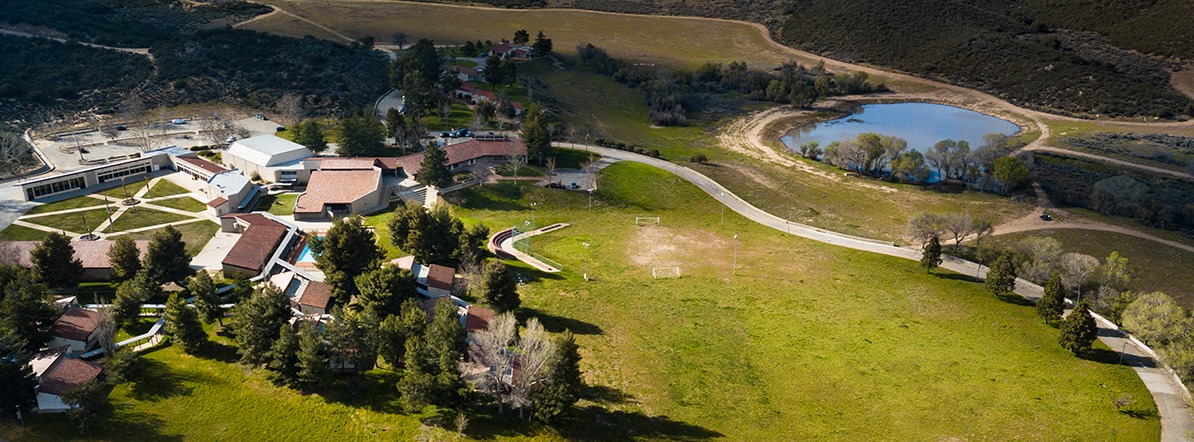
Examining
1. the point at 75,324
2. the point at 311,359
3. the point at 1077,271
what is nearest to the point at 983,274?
the point at 1077,271

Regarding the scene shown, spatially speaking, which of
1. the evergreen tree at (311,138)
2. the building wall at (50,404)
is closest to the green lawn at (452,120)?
the evergreen tree at (311,138)

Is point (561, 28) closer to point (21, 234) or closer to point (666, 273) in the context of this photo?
point (666, 273)

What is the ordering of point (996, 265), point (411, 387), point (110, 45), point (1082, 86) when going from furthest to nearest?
→ 1. point (1082, 86)
2. point (110, 45)
3. point (996, 265)
4. point (411, 387)

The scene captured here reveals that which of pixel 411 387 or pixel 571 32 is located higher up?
pixel 571 32

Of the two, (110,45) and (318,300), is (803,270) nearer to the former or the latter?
(318,300)

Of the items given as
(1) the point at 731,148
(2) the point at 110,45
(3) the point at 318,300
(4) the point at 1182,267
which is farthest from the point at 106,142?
(4) the point at 1182,267

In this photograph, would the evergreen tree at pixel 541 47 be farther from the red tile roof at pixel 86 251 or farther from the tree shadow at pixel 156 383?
the tree shadow at pixel 156 383
